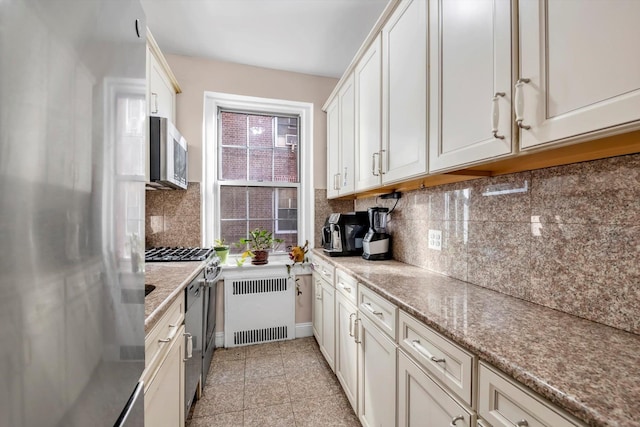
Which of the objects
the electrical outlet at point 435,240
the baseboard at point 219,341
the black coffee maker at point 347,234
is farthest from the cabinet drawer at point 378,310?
the baseboard at point 219,341

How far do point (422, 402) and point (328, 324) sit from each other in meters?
1.27

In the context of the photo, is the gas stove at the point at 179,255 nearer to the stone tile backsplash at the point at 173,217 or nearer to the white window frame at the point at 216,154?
the stone tile backsplash at the point at 173,217

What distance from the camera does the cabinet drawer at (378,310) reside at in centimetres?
123

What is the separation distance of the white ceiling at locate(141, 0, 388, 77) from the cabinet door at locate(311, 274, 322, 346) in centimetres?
202

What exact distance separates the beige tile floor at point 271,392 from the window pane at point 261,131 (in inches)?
79.8

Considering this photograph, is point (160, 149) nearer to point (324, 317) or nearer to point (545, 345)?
point (324, 317)

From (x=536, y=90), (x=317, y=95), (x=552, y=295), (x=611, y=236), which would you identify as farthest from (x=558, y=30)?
(x=317, y=95)

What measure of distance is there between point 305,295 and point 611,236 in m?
2.35

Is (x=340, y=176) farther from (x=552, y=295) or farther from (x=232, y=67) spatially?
(x=552, y=295)

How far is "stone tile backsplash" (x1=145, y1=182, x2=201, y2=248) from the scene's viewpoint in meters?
2.55

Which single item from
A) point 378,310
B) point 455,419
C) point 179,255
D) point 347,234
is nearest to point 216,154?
point 179,255

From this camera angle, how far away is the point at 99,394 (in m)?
0.54

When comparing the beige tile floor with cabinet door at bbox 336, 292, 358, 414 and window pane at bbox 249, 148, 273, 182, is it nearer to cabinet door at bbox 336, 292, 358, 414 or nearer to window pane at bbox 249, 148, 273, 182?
cabinet door at bbox 336, 292, 358, 414

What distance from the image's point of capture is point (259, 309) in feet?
8.79
